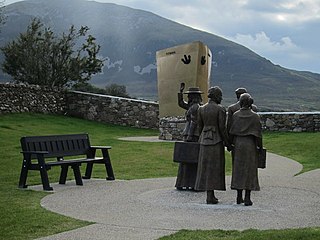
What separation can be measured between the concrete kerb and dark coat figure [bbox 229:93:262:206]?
1.15ft

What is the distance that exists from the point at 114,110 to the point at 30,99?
4338 millimetres

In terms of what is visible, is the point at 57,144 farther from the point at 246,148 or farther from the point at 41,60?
the point at 41,60

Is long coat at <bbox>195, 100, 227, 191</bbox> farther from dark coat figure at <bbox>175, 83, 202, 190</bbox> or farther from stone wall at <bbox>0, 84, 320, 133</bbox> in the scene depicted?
stone wall at <bbox>0, 84, 320, 133</bbox>

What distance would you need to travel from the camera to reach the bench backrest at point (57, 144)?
1122 centimetres

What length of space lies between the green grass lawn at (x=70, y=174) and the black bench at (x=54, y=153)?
49 cm

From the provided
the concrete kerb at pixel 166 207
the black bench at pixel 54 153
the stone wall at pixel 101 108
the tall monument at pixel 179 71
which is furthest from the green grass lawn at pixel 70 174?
the tall monument at pixel 179 71

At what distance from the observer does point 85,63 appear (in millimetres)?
40094

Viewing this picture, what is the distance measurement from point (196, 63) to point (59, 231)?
17038 mm

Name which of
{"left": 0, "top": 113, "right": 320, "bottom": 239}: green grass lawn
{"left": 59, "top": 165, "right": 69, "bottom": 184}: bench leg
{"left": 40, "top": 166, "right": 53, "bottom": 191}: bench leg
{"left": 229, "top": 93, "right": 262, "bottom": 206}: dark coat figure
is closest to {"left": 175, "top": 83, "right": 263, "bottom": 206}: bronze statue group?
{"left": 229, "top": 93, "right": 262, "bottom": 206}: dark coat figure

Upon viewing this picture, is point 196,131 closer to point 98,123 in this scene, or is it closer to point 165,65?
point 165,65

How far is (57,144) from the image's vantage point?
11773 millimetres

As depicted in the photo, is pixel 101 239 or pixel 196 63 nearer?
pixel 101 239

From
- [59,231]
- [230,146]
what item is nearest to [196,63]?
[230,146]

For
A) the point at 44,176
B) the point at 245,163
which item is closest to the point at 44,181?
the point at 44,176
